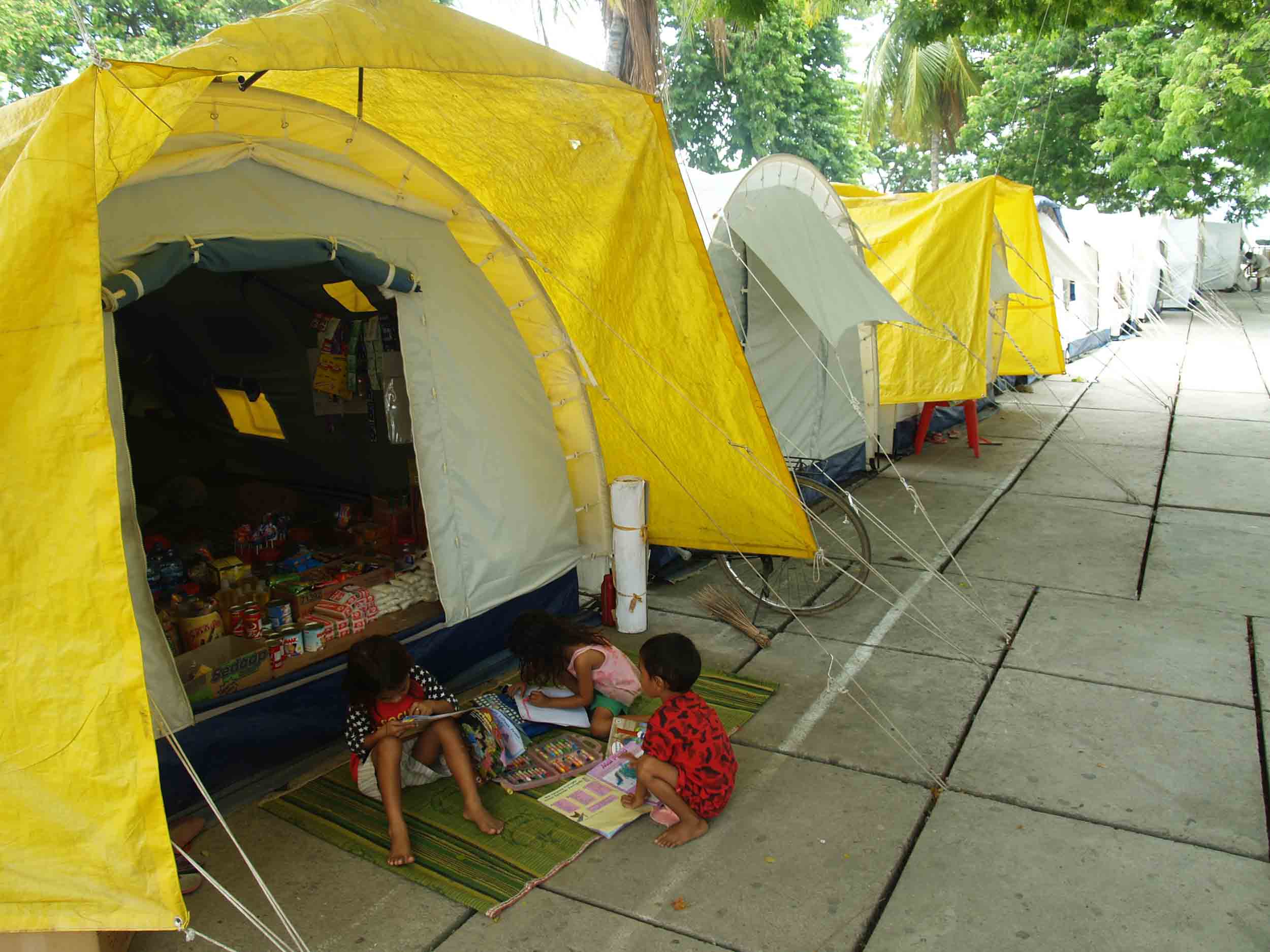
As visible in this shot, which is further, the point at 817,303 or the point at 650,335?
the point at 817,303

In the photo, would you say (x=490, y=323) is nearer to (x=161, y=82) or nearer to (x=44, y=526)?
(x=161, y=82)

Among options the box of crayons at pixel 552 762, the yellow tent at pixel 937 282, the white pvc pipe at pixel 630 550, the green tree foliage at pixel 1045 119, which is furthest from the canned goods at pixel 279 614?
the green tree foliage at pixel 1045 119

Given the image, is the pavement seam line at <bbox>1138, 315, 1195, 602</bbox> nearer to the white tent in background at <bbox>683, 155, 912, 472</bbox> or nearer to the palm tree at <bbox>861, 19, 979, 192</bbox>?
the white tent in background at <bbox>683, 155, 912, 472</bbox>

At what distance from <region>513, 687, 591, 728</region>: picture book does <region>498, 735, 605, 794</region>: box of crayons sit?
6 cm

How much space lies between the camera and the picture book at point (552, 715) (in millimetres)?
4168

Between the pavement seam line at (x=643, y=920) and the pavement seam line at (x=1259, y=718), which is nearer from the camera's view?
the pavement seam line at (x=643, y=920)

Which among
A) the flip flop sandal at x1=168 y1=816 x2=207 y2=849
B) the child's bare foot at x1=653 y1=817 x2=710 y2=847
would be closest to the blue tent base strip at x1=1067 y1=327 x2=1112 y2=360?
the child's bare foot at x1=653 y1=817 x2=710 y2=847

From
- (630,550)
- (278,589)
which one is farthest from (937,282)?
(278,589)

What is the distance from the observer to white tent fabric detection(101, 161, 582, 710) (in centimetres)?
379

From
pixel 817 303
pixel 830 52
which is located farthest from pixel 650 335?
pixel 830 52

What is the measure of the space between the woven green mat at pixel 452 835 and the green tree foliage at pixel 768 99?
1934cm

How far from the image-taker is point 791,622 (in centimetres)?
537

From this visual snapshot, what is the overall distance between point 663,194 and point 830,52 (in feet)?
68.2

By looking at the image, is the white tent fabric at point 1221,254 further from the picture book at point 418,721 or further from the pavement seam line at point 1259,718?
the picture book at point 418,721
